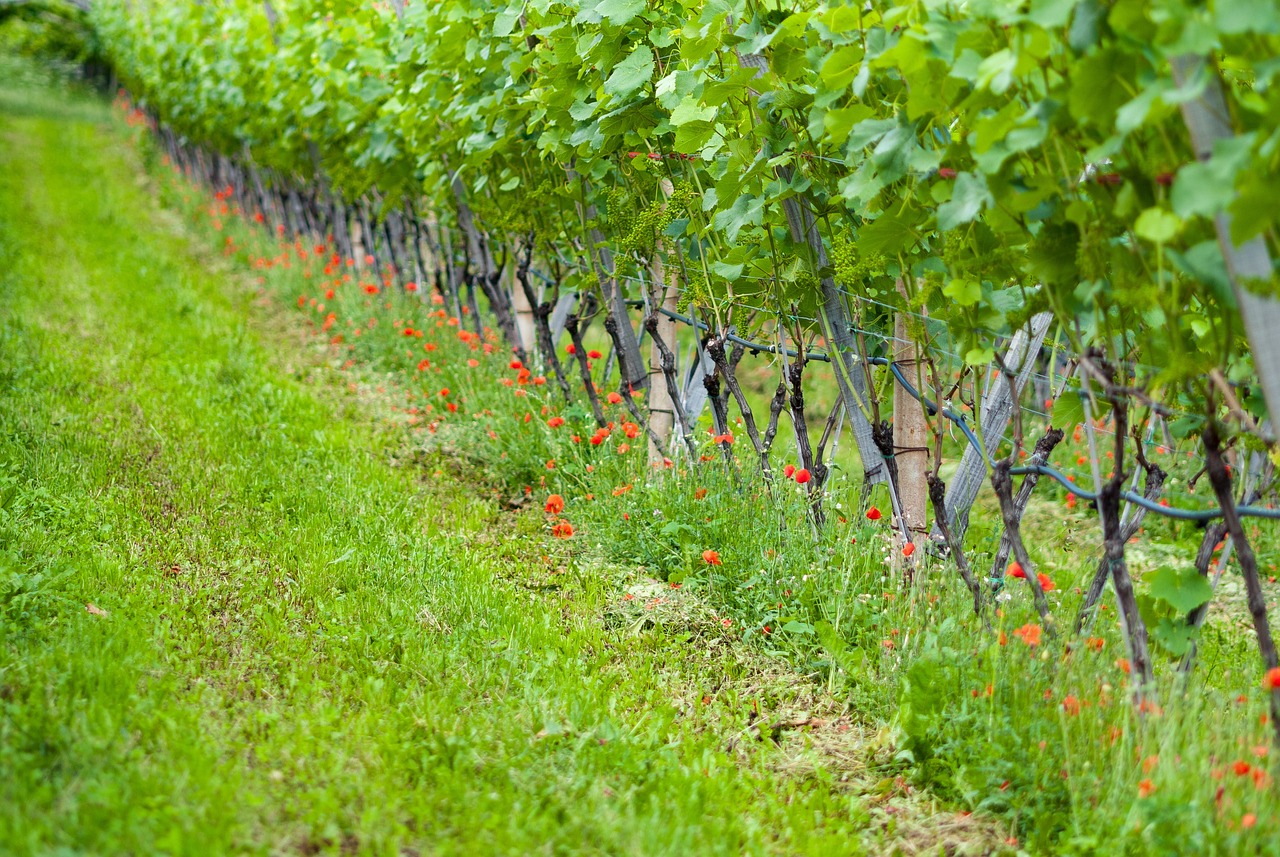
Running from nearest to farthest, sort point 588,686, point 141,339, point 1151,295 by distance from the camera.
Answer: point 1151,295 → point 588,686 → point 141,339

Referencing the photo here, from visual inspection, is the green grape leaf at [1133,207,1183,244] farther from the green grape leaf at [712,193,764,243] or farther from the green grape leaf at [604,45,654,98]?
the green grape leaf at [604,45,654,98]

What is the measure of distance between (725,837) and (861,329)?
4.84 feet

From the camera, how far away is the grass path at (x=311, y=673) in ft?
6.62

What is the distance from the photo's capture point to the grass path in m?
2.02

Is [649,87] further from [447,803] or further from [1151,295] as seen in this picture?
[447,803]

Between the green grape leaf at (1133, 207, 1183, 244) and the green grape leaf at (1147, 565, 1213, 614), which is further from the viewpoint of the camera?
the green grape leaf at (1147, 565, 1213, 614)

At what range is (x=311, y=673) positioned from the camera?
2.64m

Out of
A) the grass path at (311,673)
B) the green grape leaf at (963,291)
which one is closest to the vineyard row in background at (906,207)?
the green grape leaf at (963,291)

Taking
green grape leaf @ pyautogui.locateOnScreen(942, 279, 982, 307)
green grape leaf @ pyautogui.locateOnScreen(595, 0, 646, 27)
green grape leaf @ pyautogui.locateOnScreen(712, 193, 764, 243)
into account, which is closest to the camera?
green grape leaf @ pyautogui.locateOnScreen(942, 279, 982, 307)

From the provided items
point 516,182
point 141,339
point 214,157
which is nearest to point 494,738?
point 516,182

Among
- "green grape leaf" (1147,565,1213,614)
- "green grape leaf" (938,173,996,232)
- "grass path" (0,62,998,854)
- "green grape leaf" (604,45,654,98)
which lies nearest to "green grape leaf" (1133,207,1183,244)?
"green grape leaf" (938,173,996,232)

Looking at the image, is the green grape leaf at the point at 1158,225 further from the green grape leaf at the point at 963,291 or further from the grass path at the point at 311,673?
the grass path at the point at 311,673

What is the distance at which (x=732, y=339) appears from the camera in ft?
11.3

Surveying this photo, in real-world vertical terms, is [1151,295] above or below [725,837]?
above
